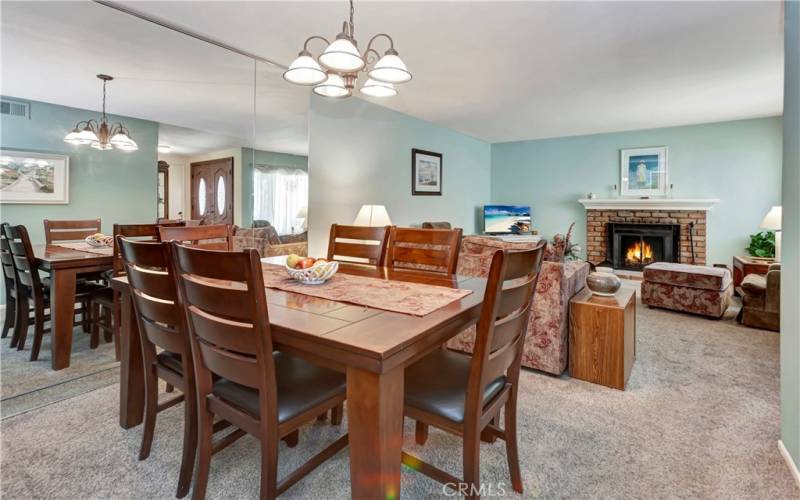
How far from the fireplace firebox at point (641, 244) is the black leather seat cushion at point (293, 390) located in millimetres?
6426

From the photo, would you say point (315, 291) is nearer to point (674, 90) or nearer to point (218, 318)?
point (218, 318)

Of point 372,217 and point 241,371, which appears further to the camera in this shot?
point 372,217

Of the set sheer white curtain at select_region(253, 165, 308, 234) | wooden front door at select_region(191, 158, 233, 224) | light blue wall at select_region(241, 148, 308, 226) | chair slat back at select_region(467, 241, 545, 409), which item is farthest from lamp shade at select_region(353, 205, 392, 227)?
chair slat back at select_region(467, 241, 545, 409)

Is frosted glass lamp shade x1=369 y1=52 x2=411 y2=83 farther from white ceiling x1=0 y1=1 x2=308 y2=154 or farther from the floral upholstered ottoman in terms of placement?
the floral upholstered ottoman

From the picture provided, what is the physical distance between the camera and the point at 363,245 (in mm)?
2461

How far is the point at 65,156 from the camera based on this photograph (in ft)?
8.75

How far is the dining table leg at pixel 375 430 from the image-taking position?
1076mm

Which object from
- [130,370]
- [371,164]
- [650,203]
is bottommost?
[130,370]

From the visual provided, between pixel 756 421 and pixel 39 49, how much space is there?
4.79 metres

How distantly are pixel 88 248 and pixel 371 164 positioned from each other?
9.90 feet

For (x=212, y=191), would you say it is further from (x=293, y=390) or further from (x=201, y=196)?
(x=293, y=390)

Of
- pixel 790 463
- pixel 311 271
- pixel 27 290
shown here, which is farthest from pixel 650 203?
pixel 27 290

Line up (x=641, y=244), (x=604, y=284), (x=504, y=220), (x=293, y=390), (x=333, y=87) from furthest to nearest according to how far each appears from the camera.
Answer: (x=504, y=220) < (x=641, y=244) < (x=604, y=284) < (x=333, y=87) < (x=293, y=390)

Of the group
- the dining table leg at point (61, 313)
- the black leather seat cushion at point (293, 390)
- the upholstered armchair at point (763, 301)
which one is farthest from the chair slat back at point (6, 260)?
the upholstered armchair at point (763, 301)
